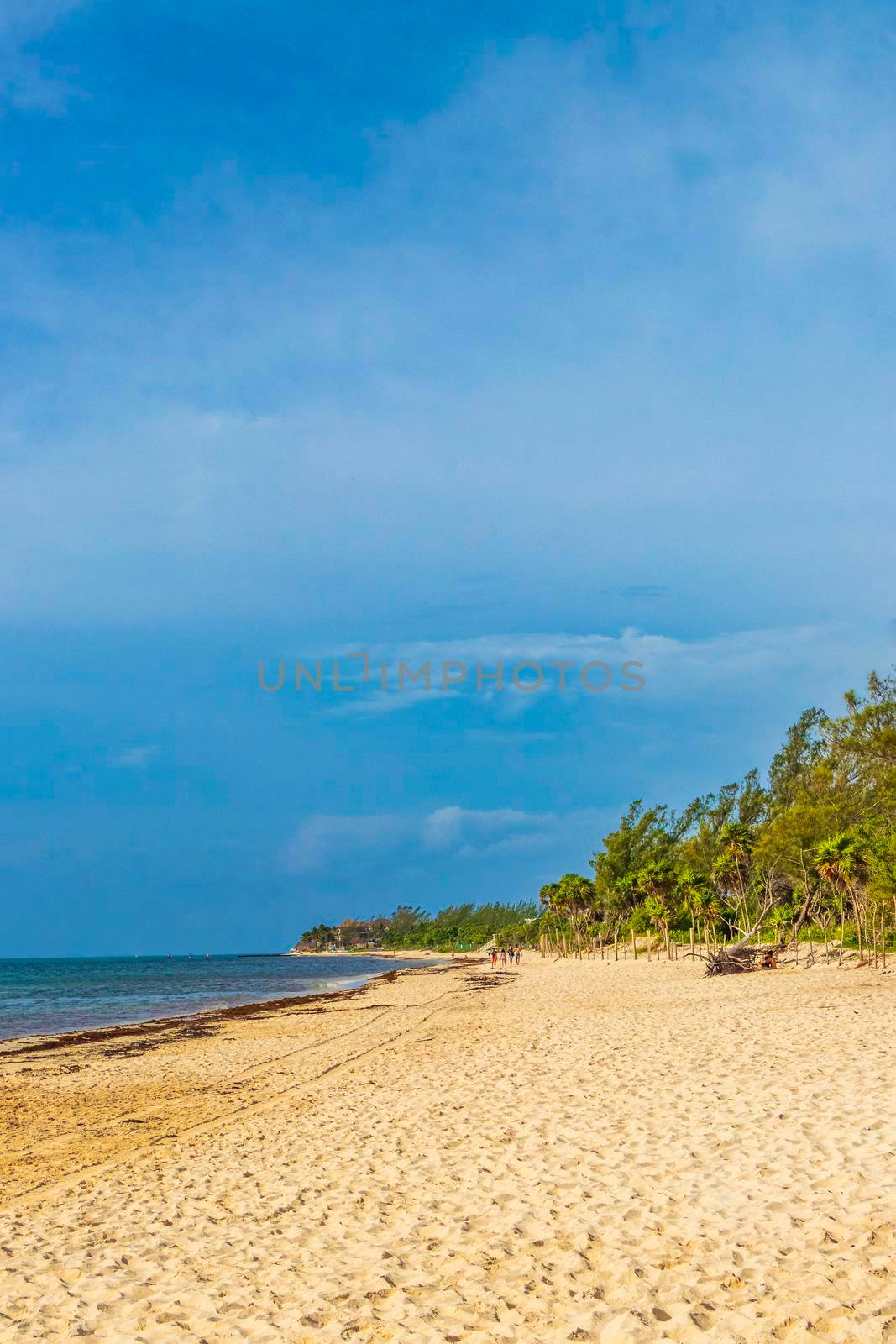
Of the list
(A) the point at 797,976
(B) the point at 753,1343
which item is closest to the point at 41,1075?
(B) the point at 753,1343

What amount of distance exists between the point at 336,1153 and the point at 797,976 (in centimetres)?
2821

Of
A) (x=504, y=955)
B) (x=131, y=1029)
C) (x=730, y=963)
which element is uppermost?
(x=730, y=963)

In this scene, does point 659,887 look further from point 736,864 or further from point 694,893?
point 694,893

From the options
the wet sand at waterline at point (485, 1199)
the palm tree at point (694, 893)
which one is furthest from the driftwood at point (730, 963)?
the wet sand at waterline at point (485, 1199)

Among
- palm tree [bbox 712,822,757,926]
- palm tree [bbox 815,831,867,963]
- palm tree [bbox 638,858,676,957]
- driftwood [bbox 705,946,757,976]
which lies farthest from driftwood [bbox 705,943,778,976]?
palm tree [bbox 638,858,676,957]

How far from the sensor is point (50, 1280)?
740 cm

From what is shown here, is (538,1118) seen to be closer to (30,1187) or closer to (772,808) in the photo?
(30,1187)

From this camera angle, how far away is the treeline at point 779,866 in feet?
125

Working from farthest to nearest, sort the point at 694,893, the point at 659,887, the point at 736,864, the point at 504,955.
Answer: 1. the point at 504,955
2. the point at 659,887
3. the point at 736,864
4. the point at 694,893

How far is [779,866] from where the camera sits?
57281mm

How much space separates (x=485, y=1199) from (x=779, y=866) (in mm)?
53981

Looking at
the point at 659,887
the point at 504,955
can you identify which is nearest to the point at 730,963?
the point at 659,887

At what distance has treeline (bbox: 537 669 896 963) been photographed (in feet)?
125

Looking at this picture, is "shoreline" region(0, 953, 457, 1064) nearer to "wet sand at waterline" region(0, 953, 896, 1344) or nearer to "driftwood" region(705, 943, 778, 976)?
"wet sand at waterline" region(0, 953, 896, 1344)
